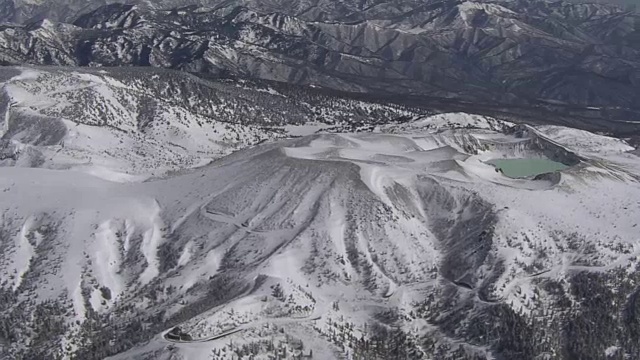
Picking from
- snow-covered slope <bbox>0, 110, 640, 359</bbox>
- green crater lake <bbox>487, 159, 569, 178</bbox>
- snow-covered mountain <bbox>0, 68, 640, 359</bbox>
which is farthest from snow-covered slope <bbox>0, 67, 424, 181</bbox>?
green crater lake <bbox>487, 159, 569, 178</bbox>

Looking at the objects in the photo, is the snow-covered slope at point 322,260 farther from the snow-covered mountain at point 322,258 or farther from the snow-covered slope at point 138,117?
the snow-covered slope at point 138,117

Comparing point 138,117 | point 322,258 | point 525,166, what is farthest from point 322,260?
point 138,117

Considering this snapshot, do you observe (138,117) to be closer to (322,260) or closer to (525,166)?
(525,166)

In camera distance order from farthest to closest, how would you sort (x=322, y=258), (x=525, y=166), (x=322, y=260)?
(x=525, y=166), (x=322, y=258), (x=322, y=260)

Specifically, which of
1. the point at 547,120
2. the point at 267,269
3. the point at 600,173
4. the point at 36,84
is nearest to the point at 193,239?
the point at 267,269

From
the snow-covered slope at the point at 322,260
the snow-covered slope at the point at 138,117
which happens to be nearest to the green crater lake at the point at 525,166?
the snow-covered slope at the point at 322,260

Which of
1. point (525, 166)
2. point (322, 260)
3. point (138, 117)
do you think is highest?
point (322, 260)

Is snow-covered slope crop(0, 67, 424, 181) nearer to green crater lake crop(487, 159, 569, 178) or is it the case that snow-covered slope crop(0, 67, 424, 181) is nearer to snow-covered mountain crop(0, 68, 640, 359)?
snow-covered mountain crop(0, 68, 640, 359)
